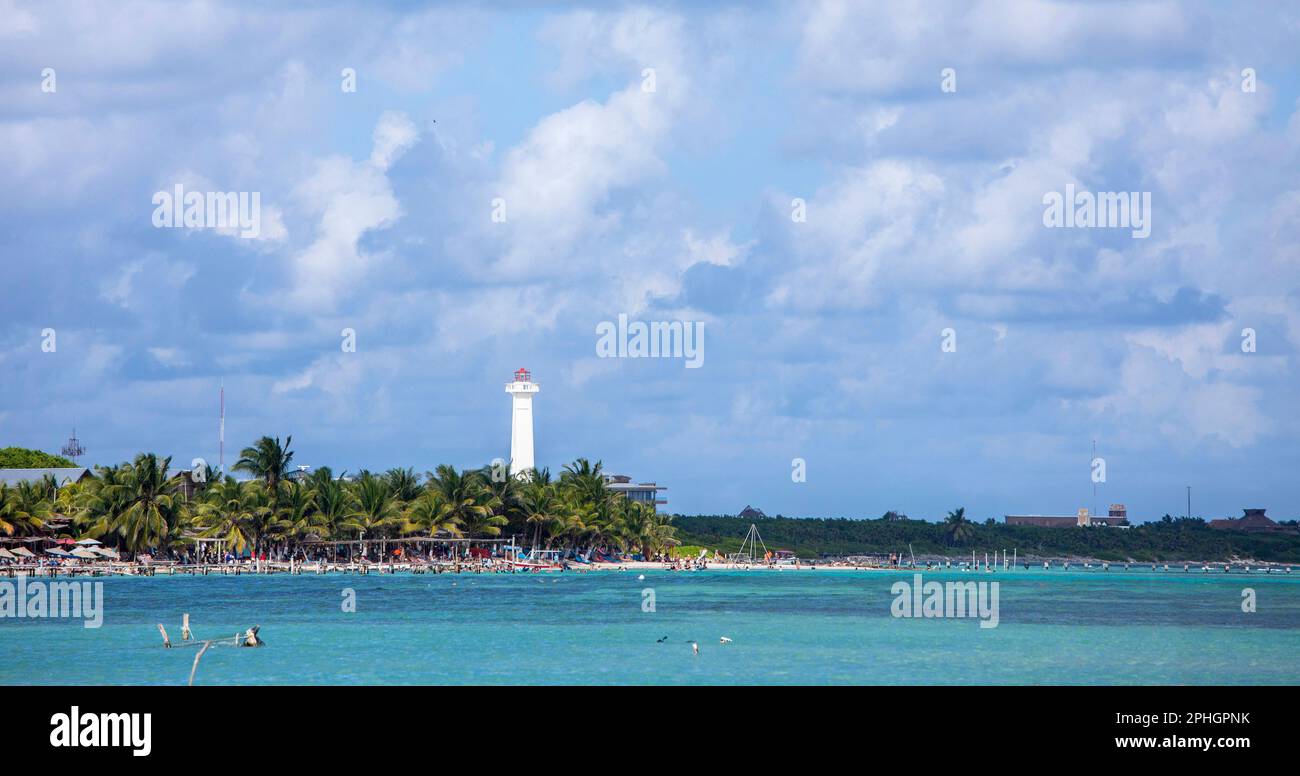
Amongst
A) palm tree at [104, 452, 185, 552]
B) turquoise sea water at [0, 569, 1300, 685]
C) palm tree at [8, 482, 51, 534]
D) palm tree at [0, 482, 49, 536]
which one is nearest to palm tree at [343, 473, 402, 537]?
palm tree at [104, 452, 185, 552]

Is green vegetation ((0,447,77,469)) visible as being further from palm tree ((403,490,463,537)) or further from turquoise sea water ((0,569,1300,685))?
turquoise sea water ((0,569,1300,685))

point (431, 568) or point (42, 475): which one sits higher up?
point (42, 475)

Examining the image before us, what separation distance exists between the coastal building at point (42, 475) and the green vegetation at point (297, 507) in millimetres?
3667

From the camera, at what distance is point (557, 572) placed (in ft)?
377

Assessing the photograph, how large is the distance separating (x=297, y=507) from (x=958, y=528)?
116524mm

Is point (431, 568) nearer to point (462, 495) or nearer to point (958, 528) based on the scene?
point (462, 495)

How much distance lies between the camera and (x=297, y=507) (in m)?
101

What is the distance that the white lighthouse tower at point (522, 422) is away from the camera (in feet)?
402

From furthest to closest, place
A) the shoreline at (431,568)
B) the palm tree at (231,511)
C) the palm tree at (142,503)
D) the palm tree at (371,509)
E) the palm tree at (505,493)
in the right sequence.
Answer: the palm tree at (505,493) → the palm tree at (371,509) → the palm tree at (231,511) → the palm tree at (142,503) → the shoreline at (431,568)

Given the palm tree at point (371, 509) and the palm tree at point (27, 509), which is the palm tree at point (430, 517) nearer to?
the palm tree at point (371, 509)

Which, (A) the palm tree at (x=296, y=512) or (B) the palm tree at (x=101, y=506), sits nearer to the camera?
(B) the palm tree at (x=101, y=506)

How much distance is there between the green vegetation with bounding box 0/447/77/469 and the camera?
4838 inches

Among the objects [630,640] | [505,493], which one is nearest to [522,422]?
[505,493]

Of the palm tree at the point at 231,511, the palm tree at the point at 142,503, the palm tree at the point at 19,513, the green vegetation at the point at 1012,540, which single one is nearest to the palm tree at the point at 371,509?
the palm tree at the point at 231,511
